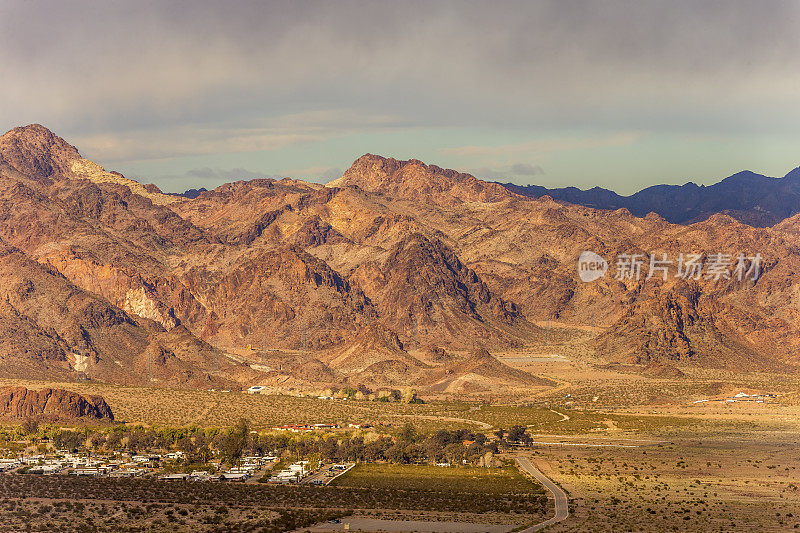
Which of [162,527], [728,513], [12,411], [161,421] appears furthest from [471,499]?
[12,411]

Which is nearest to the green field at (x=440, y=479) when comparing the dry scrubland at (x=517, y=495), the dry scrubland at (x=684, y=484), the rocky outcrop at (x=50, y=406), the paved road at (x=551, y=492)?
the dry scrubland at (x=517, y=495)

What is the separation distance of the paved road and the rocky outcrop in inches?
3231

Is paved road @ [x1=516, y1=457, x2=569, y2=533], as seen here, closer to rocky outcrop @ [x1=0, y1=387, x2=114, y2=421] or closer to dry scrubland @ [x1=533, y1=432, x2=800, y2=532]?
dry scrubland @ [x1=533, y1=432, x2=800, y2=532]

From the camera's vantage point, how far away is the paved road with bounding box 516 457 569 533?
10209 centimetres

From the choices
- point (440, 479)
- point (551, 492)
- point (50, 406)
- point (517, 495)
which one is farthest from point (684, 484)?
point (50, 406)

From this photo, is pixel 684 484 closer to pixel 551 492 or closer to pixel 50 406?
pixel 551 492

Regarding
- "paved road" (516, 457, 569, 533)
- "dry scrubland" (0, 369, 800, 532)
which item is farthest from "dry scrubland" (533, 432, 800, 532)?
"paved road" (516, 457, 569, 533)

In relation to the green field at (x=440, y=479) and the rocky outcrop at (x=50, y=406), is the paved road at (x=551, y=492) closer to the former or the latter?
the green field at (x=440, y=479)

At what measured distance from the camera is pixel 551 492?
120 metres

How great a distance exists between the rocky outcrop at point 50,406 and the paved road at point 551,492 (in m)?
82.1

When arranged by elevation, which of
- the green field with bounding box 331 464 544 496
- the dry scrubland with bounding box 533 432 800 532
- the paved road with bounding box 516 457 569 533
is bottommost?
the green field with bounding box 331 464 544 496

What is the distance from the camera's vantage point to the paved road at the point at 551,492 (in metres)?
102

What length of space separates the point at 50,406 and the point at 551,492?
340 feet

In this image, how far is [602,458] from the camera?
14525cm
